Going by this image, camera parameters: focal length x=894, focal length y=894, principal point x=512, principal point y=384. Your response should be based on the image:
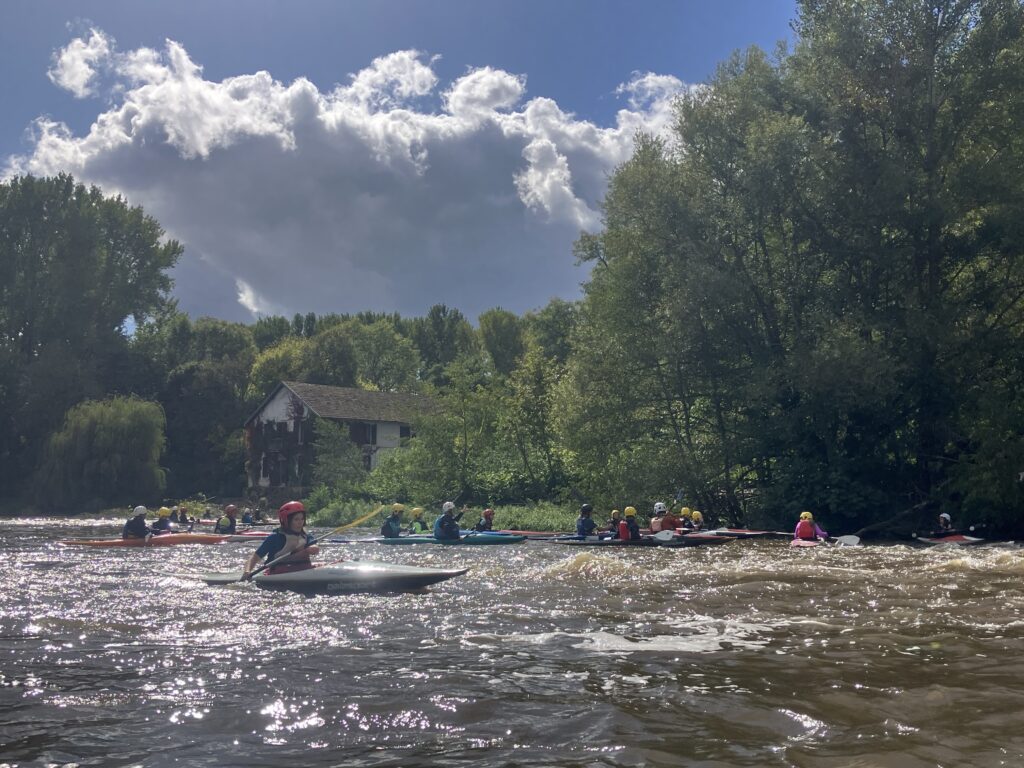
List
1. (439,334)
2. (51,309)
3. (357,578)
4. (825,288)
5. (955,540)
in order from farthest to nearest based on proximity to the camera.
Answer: (439,334) < (51,309) < (825,288) < (955,540) < (357,578)

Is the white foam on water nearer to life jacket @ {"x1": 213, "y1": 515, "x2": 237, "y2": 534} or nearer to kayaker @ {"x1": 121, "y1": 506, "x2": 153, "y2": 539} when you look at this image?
kayaker @ {"x1": 121, "y1": 506, "x2": 153, "y2": 539}

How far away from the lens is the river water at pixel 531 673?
502cm

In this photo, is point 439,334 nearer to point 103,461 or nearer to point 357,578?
point 103,461

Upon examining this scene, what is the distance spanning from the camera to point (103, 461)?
4162cm

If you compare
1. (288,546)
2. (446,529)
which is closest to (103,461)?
(446,529)

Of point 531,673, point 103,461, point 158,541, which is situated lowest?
point 531,673

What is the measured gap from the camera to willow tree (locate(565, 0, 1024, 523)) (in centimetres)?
2173

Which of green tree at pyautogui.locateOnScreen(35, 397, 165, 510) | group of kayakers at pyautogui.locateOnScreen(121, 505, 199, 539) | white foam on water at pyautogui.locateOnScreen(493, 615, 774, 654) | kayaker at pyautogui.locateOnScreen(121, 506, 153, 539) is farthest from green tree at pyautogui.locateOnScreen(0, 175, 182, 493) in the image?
white foam on water at pyautogui.locateOnScreen(493, 615, 774, 654)

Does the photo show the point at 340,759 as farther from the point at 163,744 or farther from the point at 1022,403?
the point at 1022,403

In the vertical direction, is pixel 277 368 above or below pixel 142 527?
above

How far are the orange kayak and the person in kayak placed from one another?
32.3ft

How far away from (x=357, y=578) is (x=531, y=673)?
5253 millimetres

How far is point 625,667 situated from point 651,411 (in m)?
19.4

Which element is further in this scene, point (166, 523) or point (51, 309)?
point (51, 309)
